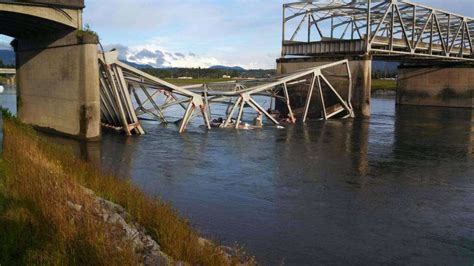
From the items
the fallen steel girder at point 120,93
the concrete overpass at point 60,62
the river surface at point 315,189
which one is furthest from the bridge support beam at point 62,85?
the river surface at point 315,189

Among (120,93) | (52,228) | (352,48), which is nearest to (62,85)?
(120,93)

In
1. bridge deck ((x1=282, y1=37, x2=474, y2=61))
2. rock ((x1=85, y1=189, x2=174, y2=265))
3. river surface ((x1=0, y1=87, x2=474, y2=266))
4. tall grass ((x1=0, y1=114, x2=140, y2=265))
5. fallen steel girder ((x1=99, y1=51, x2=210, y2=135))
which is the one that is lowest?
river surface ((x1=0, y1=87, x2=474, y2=266))

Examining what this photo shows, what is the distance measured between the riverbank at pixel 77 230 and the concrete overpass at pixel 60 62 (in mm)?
20353

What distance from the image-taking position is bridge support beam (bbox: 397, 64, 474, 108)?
252ft

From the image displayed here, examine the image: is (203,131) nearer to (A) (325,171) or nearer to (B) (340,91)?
(A) (325,171)

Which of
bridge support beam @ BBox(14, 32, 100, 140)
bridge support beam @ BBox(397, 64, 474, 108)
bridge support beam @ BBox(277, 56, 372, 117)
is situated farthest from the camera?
bridge support beam @ BBox(397, 64, 474, 108)

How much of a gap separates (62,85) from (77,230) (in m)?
27.6

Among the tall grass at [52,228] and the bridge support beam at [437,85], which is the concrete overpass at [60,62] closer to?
the tall grass at [52,228]

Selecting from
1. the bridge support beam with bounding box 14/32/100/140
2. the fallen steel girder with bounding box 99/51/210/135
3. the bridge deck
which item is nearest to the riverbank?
the bridge support beam with bounding box 14/32/100/140

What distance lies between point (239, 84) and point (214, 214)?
3561 cm

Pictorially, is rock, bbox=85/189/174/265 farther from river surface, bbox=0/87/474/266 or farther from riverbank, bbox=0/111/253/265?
river surface, bbox=0/87/474/266

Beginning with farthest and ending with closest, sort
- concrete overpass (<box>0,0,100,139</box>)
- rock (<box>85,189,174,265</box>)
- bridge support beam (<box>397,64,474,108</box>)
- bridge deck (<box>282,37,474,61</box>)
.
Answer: bridge support beam (<box>397,64,474,108</box>) < bridge deck (<box>282,37,474,61</box>) < concrete overpass (<box>0,0,100,139</box>) < rock (<box>85,189,174,265</box>)

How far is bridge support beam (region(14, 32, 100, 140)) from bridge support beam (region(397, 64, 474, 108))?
63.0 m

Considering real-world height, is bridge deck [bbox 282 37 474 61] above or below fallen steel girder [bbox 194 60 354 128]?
above
